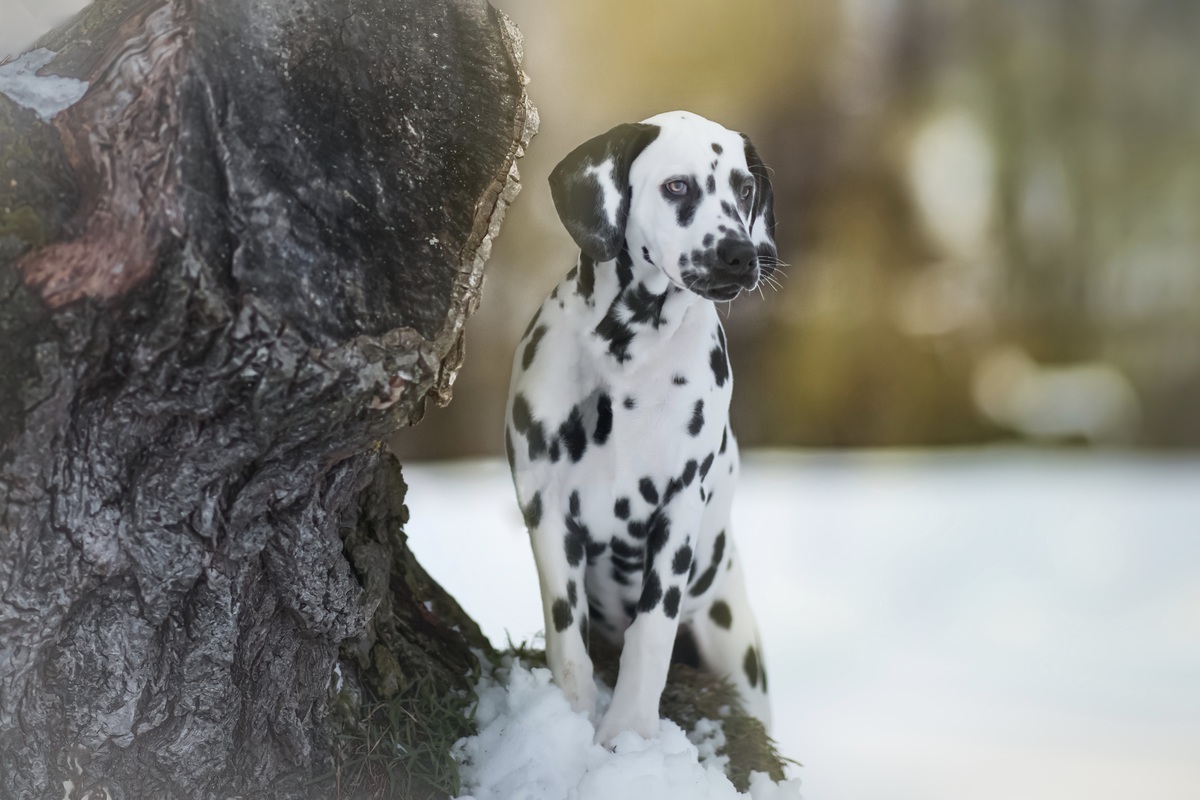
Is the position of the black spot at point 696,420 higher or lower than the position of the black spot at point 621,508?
higher

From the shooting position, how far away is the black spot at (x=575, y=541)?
8.21ft

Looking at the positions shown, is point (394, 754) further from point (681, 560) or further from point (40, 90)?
point (40, 90)

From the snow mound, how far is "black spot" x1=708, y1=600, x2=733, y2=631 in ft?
1.61

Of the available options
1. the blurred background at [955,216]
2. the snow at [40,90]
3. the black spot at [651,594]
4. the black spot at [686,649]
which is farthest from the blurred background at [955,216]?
the snow at [40,90]

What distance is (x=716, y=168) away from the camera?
7.59ft

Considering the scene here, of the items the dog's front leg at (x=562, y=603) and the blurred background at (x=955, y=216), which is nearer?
the dog's front leg at (x=562, y=603)

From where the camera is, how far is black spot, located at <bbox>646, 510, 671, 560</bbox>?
97.7 inches

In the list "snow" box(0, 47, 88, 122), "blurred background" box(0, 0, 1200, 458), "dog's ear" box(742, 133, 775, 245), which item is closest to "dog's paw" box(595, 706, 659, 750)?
"dog's ear" box(742, 133, 775, 245)

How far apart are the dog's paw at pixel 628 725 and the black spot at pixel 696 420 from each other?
0.65 metres

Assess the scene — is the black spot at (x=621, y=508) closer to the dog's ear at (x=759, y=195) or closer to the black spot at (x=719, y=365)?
the black spot at (x=719, y=365)

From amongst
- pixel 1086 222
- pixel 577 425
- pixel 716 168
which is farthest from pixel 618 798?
pixel 1086 222

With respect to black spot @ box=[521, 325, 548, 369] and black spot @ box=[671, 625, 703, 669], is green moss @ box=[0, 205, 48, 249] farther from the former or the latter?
black spot @ box=[671, 625, 703, 669]

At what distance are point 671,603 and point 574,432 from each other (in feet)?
1.52

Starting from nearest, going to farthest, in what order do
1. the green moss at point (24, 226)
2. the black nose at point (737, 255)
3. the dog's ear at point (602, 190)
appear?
the green moss at point (24, 226) < the black nose at point (737, 255) < the dog's ear at point (602, 190)
